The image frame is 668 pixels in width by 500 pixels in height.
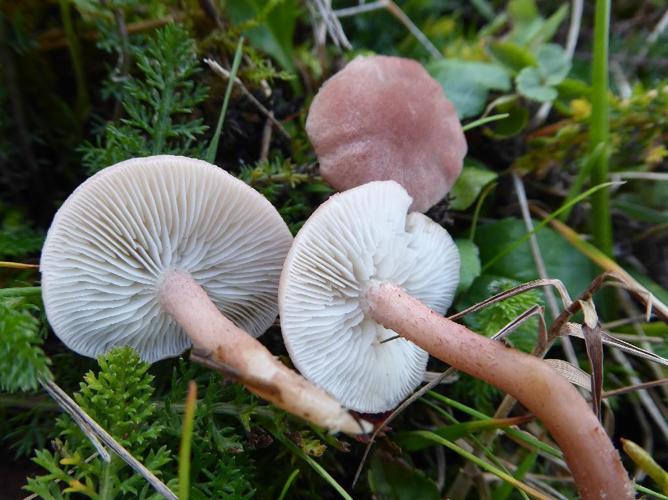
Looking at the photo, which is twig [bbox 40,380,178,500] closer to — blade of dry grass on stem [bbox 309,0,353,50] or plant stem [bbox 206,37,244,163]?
plant stem [bbox 206,37,244,163]

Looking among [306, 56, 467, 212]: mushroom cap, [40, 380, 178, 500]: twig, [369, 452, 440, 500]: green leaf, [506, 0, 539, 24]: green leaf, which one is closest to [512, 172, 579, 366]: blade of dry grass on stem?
[306, 56, 467, 212]: mushroom cap

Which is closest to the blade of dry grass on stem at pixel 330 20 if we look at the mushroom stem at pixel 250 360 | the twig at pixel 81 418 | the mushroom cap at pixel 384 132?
the mushroom cap at pixel 384 132

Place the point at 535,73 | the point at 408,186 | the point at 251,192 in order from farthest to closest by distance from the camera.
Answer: the point at 535,73 < the point at 408,186 < the point at 251,192

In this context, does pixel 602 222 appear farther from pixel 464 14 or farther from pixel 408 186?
pixel 464 14

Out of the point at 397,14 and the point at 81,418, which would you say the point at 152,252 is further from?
the point at 397,14

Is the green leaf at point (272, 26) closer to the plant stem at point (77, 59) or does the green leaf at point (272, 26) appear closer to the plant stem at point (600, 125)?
the plant stem at point (77, 59)

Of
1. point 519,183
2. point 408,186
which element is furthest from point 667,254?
point 408,186
